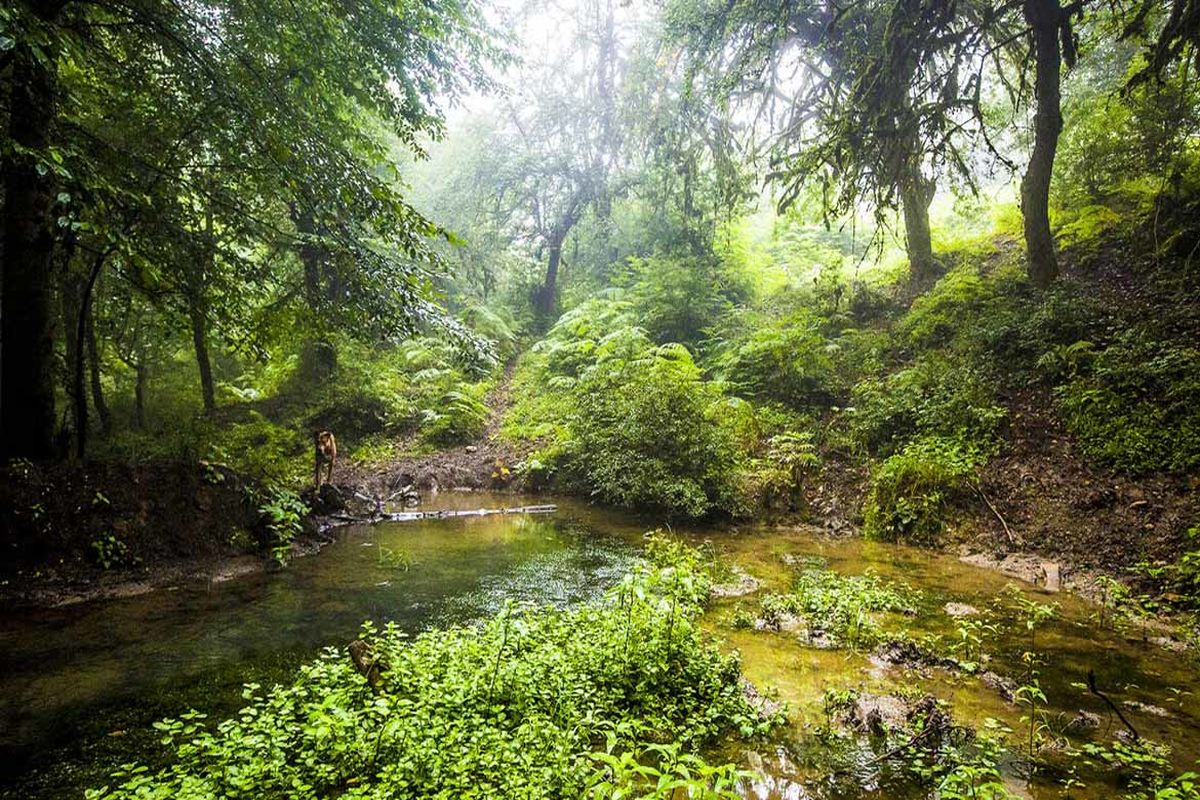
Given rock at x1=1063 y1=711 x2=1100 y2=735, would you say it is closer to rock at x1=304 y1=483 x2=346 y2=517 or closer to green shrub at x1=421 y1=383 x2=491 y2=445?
rock at x1=304 y1=483 x2=346 y2=517

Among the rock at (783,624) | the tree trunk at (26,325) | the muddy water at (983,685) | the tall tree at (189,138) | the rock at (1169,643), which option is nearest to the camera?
the muddy water at (983,685)

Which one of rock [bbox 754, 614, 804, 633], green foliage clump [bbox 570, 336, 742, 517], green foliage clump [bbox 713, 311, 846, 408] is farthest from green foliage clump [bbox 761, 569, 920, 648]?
green foliage clump [bbox 713, 311, 846, 408]

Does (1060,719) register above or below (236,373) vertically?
below

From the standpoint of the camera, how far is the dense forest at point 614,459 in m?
3.15

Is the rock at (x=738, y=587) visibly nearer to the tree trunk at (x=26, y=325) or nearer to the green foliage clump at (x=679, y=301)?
the tree trunk at (x=26, y=325)

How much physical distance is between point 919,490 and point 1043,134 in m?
6.73

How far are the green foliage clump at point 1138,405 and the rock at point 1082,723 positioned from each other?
179 inches

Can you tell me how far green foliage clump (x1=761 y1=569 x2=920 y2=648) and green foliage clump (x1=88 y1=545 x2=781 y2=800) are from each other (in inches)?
46.3

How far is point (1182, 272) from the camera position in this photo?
8.48 meters

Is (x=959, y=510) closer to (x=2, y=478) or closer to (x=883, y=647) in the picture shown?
(x=883, y=647)

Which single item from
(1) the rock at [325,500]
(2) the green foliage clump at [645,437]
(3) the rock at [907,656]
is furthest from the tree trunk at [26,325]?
(3) the rock at [907,656]

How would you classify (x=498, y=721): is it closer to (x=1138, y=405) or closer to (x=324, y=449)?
(x=324, y=449)

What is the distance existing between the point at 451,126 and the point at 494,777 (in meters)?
27.5

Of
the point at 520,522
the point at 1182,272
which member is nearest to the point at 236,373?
the point at 520,522
